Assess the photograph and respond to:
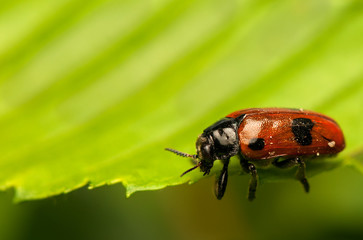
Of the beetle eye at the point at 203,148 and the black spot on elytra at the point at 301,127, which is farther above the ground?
the beetle eye at the point at 203,148

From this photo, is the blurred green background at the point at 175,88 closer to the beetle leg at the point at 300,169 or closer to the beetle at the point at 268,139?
the beetle at the point at 268,139

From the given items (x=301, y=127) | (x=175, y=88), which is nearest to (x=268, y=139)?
(x=301, y=127)

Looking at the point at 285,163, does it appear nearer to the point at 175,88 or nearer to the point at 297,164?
the point at 297,164

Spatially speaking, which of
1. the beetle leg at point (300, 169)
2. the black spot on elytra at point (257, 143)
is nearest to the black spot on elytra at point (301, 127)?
the beetle leg at point (300, 169)

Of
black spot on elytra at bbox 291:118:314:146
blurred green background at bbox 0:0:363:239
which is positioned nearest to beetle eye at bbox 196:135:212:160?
blurred green background at bbox 0:0:363:239

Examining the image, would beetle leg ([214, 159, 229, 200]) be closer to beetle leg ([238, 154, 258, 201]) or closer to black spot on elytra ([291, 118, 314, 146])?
beetle leg ([238, 154, 258, 201])

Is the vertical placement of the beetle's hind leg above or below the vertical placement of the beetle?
below

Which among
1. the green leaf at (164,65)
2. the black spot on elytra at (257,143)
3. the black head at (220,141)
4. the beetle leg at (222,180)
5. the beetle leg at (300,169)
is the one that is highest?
the green leaf at (164,65)
